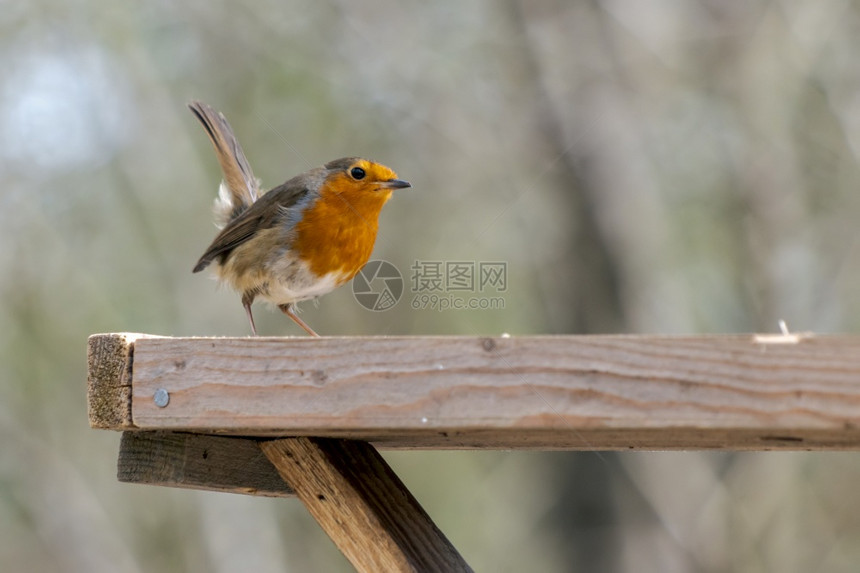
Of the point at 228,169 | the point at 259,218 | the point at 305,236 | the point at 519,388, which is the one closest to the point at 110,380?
the point at 519,388

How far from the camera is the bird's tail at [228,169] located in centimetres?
478

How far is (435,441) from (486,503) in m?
10.3

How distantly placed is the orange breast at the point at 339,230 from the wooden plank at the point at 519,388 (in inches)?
68.1

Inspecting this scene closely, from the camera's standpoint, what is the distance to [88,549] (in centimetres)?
1114

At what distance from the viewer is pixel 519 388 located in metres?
2.19

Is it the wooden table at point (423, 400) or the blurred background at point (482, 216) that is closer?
the wooden table at point (423, 400)

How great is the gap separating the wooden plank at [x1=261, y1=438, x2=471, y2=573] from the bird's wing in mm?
1760

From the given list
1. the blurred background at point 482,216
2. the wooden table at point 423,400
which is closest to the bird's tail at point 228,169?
the wooden table at point 423,400

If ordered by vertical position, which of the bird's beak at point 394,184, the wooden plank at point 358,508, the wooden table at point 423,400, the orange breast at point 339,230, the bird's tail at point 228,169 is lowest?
the wooden plank at point 358,508

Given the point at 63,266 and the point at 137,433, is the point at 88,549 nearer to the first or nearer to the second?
the point at 63,266

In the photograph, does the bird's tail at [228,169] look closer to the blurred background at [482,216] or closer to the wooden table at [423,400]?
the wooden table at [423,400]

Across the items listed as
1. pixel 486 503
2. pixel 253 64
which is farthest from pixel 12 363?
pixel 486 503

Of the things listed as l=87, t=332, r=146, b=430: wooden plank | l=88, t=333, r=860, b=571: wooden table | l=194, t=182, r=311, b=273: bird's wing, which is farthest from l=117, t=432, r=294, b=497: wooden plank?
l=194, t=182, r=311, b=273: bird's wing

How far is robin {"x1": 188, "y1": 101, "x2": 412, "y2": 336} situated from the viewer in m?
4.16
